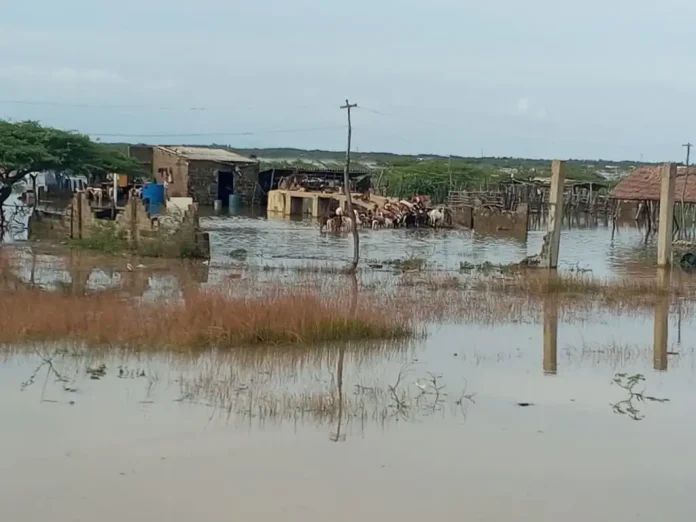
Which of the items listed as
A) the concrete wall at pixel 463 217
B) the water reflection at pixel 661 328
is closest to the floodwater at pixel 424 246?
the concrete wall at pixel 463 217

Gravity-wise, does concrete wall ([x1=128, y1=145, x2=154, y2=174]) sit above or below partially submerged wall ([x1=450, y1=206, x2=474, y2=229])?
above

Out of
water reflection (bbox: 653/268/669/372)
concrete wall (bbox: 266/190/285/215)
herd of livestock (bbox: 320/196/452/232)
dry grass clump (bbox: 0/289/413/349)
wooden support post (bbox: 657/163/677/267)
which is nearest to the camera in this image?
dry grass clump (bbox: 0/289/413/349)

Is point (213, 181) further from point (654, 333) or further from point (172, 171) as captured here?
point (654, 333)

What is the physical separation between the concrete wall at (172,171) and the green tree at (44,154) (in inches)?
422

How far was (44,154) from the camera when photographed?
3400 centimetres

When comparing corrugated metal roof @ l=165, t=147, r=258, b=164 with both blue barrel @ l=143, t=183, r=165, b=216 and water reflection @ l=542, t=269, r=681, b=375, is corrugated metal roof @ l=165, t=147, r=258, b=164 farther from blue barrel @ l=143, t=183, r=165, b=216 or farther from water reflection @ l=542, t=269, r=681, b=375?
water reflection @ l=542, t=269, r=681, b=375

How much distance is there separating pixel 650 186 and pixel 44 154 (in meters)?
20.2

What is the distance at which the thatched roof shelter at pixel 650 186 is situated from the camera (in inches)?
1260

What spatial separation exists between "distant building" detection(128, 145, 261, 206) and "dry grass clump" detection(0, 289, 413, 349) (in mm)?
38154

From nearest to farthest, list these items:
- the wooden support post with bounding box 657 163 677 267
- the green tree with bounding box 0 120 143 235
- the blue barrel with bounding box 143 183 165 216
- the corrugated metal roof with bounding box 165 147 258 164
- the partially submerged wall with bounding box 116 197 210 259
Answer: the wooden support post with bounding box 657 163 677 267 < the partially submerged wall with bounding box 116 197 210 259 < the green tree with bounding box 0 120 143 235 < the blue barrel with bounding box 143 183 165 216 < the corrugated metal roof with bounding box 165 147 258 164

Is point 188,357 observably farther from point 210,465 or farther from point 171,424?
point 210,465

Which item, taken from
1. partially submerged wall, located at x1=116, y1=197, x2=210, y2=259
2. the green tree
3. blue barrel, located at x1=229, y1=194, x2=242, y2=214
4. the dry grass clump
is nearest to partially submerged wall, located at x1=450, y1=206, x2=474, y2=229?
the green tree

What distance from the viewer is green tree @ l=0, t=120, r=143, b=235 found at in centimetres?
3347

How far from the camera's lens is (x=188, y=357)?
448 inches
